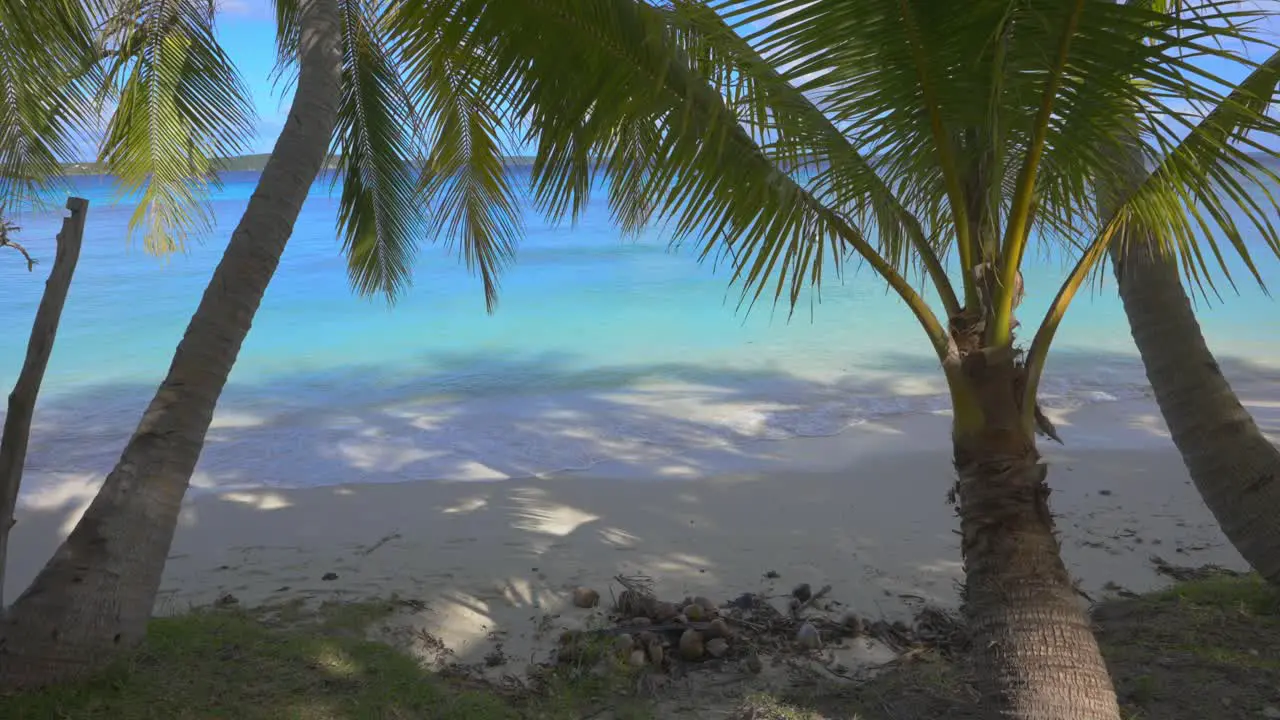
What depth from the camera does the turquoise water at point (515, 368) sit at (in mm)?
9288

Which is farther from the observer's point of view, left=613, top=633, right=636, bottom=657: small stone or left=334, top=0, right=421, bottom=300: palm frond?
left=334, top=0, right=421, bottom=300: palm frond

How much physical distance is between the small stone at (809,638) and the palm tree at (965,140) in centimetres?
138

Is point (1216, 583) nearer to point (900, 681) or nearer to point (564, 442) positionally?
point (900, 681)

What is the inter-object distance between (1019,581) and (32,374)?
11.0 ft

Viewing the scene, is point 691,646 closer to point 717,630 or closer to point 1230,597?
point 717,630

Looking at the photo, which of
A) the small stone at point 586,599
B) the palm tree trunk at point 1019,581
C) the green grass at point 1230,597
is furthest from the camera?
the small stone at point 586,599

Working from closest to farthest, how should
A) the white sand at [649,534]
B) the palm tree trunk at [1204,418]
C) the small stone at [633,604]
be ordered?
1. the palm tree trunk at [1204,418]
2. the small stone at [633,604]
3. the white sand at [649,534]

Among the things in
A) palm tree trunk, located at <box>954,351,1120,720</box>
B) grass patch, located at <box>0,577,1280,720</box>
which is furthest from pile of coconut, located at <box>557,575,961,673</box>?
palm tree trunk, located at <box>954,351,1120,720</box>

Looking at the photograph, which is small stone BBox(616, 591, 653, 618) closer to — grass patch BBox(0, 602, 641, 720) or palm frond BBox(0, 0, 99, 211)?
grass patch BBox(0, 602, 641, 720)

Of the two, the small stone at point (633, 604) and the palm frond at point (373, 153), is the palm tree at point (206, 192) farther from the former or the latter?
the small stone at point (633, 604)

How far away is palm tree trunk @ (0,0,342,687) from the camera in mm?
3406

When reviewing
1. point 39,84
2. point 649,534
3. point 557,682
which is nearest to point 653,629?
point 557,682

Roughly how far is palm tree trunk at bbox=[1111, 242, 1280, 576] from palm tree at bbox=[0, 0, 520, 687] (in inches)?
108

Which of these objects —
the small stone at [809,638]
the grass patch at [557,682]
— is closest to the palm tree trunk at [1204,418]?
the grass patch at [557,682]
